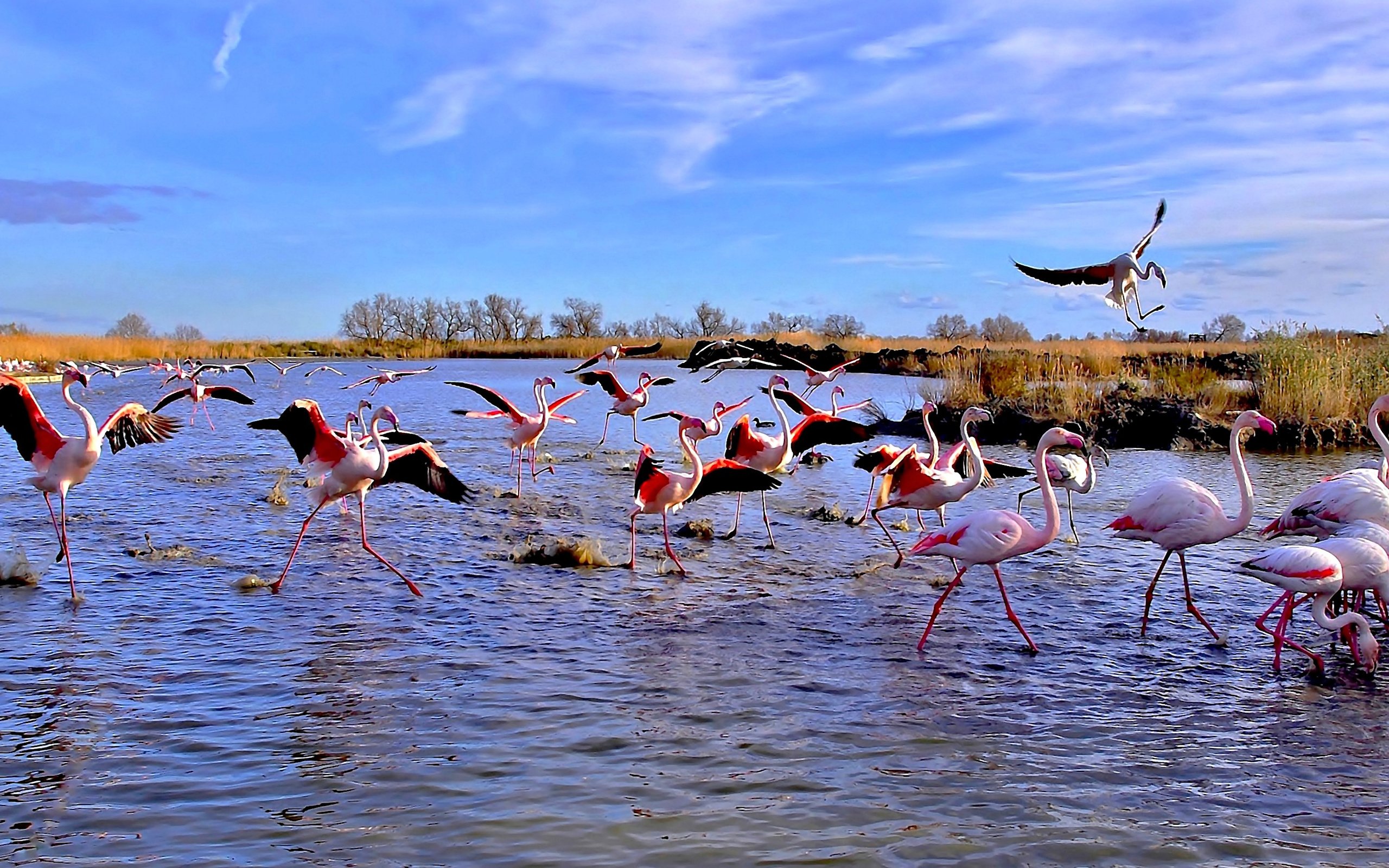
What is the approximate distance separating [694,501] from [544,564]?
390 cm

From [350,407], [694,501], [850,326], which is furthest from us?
[850,326]

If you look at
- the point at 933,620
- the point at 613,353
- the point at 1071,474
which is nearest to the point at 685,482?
the point at 933,620

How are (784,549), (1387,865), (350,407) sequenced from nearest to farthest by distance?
(1387,865) < (784,549) < (350,407)

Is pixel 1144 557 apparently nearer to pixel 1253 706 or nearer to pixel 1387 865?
pixel 1253 706

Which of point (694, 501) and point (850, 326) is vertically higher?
point (850, 326)

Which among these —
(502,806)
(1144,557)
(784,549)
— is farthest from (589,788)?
(1144,557)

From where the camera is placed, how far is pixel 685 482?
326 inches

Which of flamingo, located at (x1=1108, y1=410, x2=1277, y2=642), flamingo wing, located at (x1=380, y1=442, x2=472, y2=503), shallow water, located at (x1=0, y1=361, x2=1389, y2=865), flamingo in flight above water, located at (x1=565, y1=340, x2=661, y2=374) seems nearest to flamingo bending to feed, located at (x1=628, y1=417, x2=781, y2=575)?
shallow water, located at (x1=0, y1=361, x2=1389, y2=865)

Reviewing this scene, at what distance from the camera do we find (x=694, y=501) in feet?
38.7

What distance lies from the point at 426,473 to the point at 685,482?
2.05 metres

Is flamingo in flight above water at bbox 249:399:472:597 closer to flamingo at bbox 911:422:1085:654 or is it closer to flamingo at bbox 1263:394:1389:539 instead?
flamingo at bbox 911:422:1085:654

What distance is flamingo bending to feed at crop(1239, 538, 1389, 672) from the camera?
17.6ft

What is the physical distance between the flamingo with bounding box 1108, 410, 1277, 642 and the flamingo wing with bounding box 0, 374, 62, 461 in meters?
7.65

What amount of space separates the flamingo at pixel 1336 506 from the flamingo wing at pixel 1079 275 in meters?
3.16
